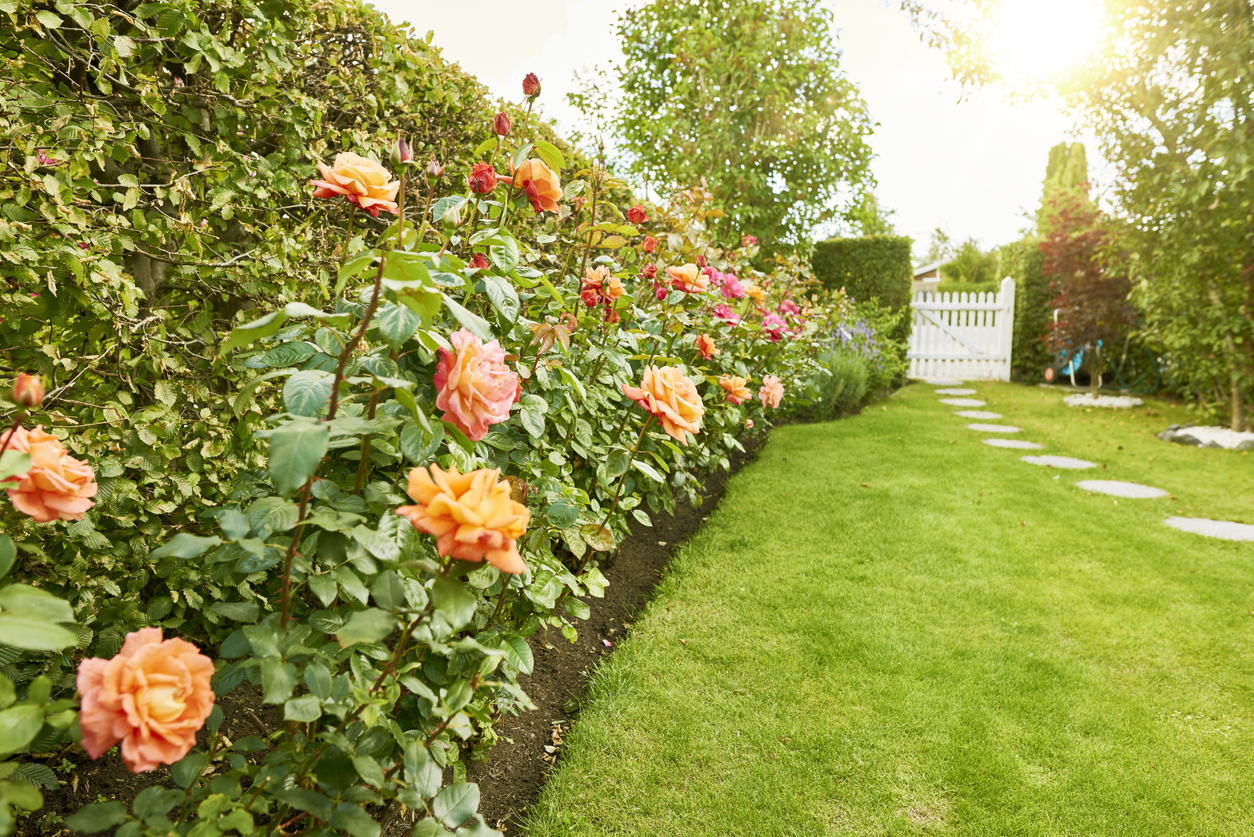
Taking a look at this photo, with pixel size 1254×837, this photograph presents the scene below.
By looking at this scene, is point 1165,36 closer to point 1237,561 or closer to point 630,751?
point 1237,561

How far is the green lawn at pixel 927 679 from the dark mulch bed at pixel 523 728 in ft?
0.26

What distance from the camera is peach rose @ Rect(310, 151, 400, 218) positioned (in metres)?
1.10

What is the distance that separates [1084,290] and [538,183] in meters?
9.26

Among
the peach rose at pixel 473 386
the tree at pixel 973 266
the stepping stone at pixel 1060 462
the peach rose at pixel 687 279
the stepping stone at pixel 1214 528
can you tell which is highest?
the tree at pixel 973 266

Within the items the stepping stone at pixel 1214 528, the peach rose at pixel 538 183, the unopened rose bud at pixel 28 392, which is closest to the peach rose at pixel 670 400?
the peach rose at pixel 538 183

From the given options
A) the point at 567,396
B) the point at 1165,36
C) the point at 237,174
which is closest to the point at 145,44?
the point at 237,174

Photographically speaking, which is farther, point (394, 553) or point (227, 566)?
point (227, 566)

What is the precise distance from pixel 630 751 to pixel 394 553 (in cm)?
113

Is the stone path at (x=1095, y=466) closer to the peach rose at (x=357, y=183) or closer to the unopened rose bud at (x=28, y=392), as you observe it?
the peach rose at (x=357, y=183)

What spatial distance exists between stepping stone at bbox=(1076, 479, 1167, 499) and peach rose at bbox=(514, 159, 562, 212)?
13.5 ft

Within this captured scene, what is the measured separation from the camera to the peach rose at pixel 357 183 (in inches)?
43.2

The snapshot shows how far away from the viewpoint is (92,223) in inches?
54.7

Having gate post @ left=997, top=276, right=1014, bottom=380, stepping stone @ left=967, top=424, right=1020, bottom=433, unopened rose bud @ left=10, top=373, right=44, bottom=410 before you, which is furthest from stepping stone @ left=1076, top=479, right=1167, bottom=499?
gate post @ left=997, top=276, right=1014, bottom=380

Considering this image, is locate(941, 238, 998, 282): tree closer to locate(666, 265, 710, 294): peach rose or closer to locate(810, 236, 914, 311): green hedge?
locate(810, 236, 914, 311): green hedge
